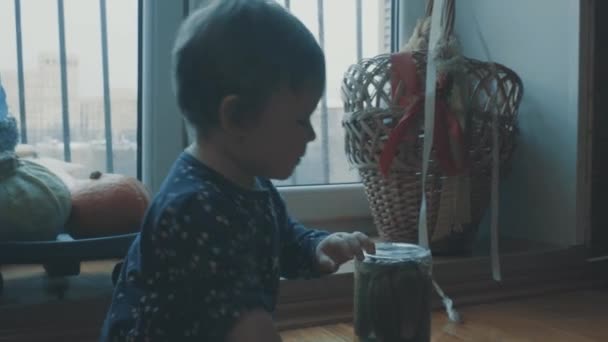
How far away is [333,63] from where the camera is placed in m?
1.29

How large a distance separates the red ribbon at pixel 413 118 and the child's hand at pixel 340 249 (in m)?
0.29

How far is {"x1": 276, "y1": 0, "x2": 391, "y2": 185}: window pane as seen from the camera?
50.2 inches

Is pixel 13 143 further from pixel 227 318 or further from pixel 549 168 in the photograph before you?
pixel 549 168

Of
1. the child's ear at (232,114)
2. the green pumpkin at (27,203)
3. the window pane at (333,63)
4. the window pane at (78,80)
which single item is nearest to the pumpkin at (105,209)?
the green pumpkin at (27,203)

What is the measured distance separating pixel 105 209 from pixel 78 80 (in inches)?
11.9

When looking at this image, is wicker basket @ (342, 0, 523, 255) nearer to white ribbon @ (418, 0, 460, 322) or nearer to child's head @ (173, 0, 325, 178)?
white ribbon @ (418, 0, 460, 322)

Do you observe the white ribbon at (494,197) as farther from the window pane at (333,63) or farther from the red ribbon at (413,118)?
the window pane at (333,63)

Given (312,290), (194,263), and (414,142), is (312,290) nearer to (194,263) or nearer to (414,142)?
(414,142)

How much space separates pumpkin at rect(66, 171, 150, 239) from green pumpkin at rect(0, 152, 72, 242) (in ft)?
0.10

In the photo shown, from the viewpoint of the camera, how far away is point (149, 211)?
0.62 m

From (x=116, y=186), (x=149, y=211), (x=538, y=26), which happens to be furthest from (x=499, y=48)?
(x=149, y=211)

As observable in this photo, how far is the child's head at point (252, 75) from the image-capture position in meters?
0.61

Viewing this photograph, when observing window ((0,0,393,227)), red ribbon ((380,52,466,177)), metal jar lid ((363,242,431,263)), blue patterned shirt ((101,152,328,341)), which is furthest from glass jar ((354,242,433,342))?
window ((0,0,393,227))

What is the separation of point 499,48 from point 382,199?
41cm
